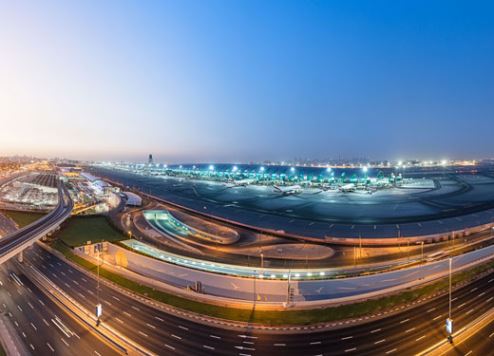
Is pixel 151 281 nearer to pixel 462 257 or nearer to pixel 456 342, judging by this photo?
pixel 456 342

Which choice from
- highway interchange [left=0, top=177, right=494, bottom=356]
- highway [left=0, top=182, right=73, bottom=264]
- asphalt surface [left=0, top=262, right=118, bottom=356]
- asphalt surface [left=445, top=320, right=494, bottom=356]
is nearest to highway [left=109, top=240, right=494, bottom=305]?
highway interchange [left=0, top=177, right=494, bottom=356]

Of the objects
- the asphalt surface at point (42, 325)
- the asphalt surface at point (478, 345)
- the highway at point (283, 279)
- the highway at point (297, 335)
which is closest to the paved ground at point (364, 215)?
the highway at point (283, 279)

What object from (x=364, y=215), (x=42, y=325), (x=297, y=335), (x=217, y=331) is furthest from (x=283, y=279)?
(x=364, y=215)

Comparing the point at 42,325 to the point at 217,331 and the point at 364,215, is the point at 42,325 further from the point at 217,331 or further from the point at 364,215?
the point at 364,215

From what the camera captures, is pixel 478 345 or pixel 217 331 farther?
pixel 217 331

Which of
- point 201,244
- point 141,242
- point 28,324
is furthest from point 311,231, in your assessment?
point 28,324
